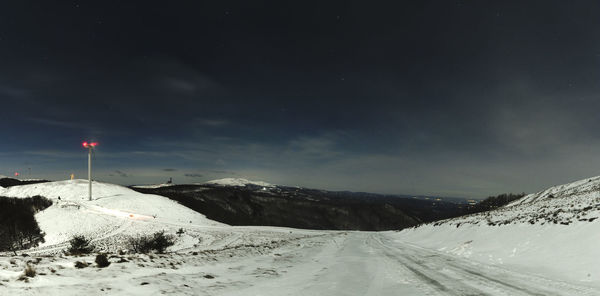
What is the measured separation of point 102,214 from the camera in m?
50.8

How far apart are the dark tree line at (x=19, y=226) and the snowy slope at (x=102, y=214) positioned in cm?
128

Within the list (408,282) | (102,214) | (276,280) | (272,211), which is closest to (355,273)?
(408,282)

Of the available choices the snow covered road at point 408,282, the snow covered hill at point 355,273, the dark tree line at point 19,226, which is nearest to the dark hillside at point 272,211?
the dark tree line at point 19,226

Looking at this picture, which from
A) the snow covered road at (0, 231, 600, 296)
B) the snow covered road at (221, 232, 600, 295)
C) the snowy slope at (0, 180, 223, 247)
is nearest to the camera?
the snow covered road at (0, 231, 600, 296)

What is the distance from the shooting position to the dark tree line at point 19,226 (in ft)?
115

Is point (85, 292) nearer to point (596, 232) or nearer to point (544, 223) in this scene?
point (596, 232)

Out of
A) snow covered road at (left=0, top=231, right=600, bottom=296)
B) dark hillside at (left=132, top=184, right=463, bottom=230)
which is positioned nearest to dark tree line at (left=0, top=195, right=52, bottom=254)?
snow covered road at (left=0, top=231, right=600, bottom=296)

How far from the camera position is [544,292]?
724 centimetres

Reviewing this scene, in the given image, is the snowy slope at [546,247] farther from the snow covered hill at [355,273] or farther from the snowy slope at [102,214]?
the snowy slope at [102,214]

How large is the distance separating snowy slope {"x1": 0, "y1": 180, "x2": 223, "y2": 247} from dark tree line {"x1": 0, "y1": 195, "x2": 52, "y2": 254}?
4.19ft

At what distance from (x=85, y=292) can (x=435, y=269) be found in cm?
1055

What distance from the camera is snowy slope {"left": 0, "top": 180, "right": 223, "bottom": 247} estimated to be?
41.3 meters

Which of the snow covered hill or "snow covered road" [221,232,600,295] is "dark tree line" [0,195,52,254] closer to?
the snow covered hill

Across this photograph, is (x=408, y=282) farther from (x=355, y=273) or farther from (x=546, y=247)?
(x=546, y=247)
